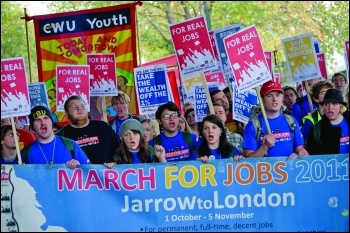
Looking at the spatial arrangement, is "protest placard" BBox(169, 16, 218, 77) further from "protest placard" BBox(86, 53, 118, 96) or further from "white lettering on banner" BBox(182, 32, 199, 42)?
"protest placard" BBox(86, 53, 118, 96)

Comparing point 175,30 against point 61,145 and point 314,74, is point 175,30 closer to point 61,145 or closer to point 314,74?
point 314,74

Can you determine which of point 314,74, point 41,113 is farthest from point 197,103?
point 41,113

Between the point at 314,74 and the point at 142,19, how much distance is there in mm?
26780

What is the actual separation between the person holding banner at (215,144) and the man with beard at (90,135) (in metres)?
1.02

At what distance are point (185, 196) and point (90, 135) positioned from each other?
155 centimetres

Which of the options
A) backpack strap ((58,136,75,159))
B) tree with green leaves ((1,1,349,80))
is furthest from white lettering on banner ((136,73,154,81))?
tree with green leaves ((1,1,349,80))

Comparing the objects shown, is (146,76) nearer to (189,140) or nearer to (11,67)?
(189,140)

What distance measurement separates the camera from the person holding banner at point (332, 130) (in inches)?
445

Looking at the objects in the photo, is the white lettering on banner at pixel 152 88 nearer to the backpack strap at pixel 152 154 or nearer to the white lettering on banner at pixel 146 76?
the white lettering on banner at pixel 146 76

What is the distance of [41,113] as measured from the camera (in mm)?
11320

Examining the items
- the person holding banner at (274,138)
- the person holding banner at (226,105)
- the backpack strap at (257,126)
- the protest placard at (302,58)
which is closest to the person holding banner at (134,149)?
the person holding banner at (274,138)

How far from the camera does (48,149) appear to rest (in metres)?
11.1

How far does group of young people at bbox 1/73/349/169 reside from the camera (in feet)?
36.5

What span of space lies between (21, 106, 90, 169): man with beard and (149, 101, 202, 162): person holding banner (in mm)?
993
